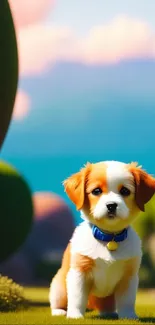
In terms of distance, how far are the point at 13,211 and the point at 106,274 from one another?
819 centimetres

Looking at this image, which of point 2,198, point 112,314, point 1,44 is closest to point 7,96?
point 1,44

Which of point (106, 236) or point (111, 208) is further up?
point (111, 208)

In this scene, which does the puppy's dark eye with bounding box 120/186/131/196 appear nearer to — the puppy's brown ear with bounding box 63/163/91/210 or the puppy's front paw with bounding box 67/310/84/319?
the puppy's brown ear with bounding box 63/163/91/210

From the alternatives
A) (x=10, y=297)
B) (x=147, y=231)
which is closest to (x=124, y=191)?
(x=10, y=297)

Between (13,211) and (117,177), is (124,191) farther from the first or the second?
(13,211)

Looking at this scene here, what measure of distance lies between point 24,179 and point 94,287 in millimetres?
8666

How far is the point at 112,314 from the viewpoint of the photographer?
518 centimetres

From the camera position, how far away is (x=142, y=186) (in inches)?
185

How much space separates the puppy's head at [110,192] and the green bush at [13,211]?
26.3ft

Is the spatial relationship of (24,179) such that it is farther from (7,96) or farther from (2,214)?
(7,96)

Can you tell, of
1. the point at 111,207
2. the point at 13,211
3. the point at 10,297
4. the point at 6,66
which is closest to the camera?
the point at 111,207

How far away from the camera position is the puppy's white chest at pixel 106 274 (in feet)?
15.5

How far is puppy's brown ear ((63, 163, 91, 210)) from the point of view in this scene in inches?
183

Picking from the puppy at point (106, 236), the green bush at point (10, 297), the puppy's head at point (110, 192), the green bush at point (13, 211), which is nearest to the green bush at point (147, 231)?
the green bush at point (13, 211)
